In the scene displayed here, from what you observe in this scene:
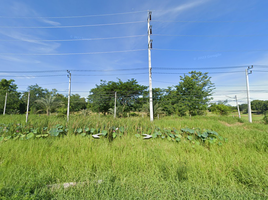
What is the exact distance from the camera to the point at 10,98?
2650 centimetres

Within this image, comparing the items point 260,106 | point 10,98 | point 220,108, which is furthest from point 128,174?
point 260,106

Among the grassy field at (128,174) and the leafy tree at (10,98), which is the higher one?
the leafy tree at (10,98)

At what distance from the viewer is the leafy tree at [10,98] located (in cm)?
2520

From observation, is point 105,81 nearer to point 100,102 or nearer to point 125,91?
point 100,102

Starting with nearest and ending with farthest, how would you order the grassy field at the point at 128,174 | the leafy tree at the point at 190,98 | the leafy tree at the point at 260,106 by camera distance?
the grassy field at the point at 128,174 < the leafy tree at the point at 190,98 < the leafy tree at the point at 260,106

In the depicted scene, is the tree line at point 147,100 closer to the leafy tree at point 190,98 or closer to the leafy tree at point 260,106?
the leafy tree at point 190,98

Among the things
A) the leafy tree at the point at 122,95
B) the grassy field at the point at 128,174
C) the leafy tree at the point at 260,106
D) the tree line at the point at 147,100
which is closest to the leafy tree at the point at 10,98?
the tree line at the point at 147,100

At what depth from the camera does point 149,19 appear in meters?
Result: 14.9

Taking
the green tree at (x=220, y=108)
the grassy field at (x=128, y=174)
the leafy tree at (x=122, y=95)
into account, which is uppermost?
the leafy tree at (x=122, y=95)

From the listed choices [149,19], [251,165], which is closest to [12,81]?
[149,19]

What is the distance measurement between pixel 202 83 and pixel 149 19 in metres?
20.8

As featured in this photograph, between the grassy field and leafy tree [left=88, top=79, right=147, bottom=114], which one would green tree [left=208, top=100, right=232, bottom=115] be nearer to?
leafy tree [left=88, top=79, right=147, bottom=114]

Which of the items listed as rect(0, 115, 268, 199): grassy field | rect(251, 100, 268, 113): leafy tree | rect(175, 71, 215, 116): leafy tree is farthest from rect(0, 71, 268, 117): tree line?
rect(251, 100, 268, 113): leafy tree

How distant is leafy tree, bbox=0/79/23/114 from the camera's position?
25205mm
